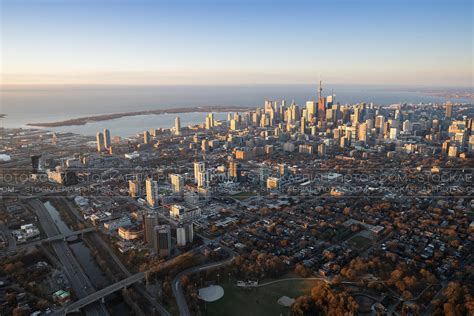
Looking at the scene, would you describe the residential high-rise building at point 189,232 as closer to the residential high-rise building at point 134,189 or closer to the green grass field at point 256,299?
the green grass field at point 256,299

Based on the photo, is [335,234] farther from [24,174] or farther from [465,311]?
[24,174]

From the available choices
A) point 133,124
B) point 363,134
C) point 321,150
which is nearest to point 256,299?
point 321,150

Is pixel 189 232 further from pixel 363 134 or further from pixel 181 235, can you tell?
pixel 363 134

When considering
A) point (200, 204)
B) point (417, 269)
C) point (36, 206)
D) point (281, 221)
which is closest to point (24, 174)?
point (36, 206)

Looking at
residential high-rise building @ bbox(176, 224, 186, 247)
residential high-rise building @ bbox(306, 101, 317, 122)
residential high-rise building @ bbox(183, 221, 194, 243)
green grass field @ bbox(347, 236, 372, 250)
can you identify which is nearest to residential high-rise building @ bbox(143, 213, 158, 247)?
residential high-rise building @ bbox(176, 224, 186, 247)

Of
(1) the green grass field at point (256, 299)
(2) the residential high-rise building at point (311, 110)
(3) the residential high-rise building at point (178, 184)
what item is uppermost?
(2) the residential high-rise building at point (311, 110)

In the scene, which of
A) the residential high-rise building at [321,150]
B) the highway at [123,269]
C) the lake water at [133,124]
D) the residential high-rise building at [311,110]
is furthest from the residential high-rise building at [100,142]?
the residential high-rise building at [311,110]
